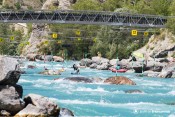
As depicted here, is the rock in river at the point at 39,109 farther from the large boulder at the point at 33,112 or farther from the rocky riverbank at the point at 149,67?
the rocky riverbank at the point at 149,67

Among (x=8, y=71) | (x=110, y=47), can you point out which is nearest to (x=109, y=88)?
(x=8, y=71)

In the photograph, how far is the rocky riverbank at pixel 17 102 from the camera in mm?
21516

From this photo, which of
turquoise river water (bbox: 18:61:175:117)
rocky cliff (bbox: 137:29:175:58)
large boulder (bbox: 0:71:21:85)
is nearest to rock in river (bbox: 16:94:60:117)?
large boulder (bbox: 0:71:21:85)

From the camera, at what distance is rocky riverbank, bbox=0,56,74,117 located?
847 inches

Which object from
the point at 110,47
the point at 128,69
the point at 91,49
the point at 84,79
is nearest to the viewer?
the point at 84,79

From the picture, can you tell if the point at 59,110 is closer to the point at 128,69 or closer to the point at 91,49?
the point at 128,69

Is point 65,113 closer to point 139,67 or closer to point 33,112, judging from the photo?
point 33,112

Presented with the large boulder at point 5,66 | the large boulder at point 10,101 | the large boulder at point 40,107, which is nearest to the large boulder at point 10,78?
the large boulder at point 5,66

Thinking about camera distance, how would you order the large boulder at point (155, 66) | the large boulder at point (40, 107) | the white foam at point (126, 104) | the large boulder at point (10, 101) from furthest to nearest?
1. the large boulder at point (155, 66)
2. the white foam at point (126, 104)
3. the large boulder at point (10, 101)
4. the large boulder at point (40, 107)

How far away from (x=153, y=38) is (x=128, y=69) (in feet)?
71.0

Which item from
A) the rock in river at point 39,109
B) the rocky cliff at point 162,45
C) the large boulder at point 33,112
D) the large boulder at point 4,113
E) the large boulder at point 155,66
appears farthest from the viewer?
the rocky cliff at point 162,45

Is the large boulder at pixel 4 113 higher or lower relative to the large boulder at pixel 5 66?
lower

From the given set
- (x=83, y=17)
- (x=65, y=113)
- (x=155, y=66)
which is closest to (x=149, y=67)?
(x=155, y=66)

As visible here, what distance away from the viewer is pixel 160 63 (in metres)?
62.7
